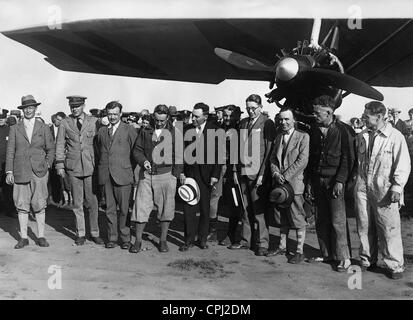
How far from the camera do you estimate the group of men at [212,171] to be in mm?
4855

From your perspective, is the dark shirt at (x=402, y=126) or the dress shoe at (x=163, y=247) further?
the dark shirt at (x=402, y=126)

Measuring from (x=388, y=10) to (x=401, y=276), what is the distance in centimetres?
516

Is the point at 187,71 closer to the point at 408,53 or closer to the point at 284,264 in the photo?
the point at 408,53

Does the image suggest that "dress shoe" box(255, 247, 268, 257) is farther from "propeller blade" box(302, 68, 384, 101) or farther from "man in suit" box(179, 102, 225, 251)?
"propeller blade" box(302, 68, 384, 101)

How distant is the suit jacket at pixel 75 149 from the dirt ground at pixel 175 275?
109 cm

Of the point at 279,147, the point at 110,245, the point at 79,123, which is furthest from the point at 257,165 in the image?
the point at 79,123

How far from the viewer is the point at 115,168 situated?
565cm

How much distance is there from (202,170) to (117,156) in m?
1.18

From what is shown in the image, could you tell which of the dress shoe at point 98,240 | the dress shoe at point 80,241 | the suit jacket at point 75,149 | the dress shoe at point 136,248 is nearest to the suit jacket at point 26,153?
the suit jacket at point 75,149

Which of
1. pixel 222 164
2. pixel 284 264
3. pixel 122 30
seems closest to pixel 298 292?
pixel 284 264

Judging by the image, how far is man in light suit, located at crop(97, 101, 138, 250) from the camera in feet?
18.6

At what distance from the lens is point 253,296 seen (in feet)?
12.8

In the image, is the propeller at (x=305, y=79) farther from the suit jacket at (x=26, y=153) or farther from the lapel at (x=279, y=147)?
the suit jacket at (x=26, y=153)
